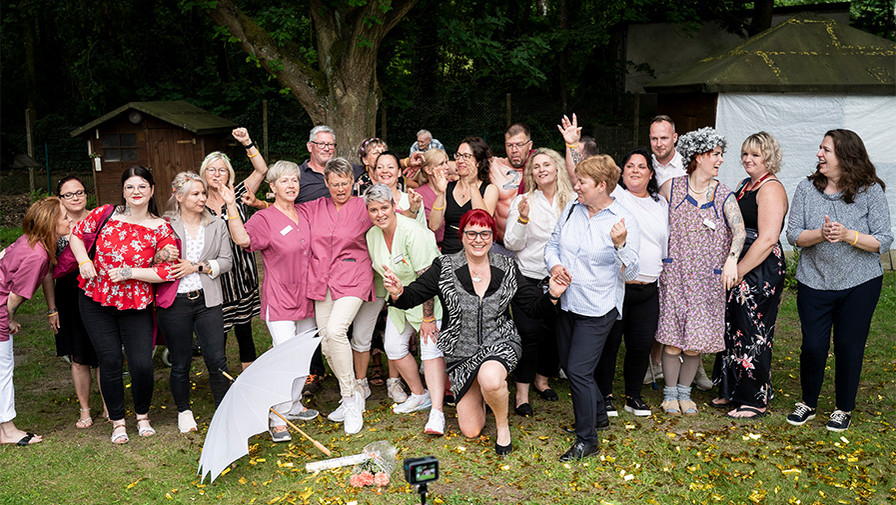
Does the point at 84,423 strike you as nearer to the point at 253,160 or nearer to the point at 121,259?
the point at 121,259

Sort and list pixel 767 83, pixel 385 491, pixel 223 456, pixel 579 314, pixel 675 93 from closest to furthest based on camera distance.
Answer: pixel 223 456 → pixel 385 491 → pixel 579 314 → pixel 767 83 → pixel 675 93

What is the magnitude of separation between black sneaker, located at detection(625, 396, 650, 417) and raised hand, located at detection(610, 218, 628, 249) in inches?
56.3

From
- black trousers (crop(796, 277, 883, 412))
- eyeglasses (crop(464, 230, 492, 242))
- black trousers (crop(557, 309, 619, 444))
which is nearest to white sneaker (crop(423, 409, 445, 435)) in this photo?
black trousers (crop(557, 309, 619, 444))

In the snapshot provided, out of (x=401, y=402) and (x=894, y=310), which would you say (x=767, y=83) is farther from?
(x=401, y=402)

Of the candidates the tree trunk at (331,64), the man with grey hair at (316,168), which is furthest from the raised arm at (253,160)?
the tree trunk at (331,64)

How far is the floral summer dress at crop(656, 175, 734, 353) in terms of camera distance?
16.4 feet

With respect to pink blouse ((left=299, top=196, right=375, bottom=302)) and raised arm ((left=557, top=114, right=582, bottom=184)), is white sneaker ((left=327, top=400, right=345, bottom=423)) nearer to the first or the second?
pink blouse ((left=299, top=196, right=375, bottom=302))

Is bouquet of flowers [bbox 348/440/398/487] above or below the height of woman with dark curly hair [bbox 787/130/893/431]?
below

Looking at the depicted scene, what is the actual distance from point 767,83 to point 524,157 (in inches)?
196

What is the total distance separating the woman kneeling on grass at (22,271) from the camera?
4.75 meters

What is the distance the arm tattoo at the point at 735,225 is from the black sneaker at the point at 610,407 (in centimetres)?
133

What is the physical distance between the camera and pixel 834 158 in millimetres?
4758

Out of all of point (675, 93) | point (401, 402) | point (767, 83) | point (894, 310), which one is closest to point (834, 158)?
point (401, 402)

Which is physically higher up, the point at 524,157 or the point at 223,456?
the point at 524,157
